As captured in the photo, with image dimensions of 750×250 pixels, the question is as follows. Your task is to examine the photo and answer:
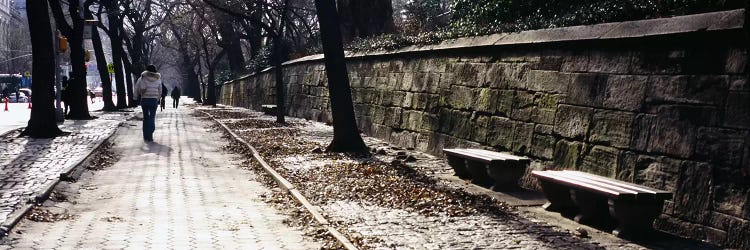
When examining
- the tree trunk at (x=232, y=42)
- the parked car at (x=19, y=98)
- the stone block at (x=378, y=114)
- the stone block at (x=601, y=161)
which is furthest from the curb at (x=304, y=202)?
the parked car at (x=19, y=98)

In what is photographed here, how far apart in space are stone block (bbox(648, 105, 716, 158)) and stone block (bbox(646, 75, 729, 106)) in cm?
7

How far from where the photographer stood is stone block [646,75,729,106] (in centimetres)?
644

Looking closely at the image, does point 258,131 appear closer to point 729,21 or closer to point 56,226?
point 56,226

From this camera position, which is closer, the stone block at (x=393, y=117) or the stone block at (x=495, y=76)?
the stone block at (x=495, y=76)

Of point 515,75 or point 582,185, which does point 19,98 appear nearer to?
point 515,75

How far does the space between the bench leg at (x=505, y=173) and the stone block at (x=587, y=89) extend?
947 mm

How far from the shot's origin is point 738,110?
A: 20.3ft

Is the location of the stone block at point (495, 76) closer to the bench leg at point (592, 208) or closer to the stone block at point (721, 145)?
the bench leg at point (592, 208)

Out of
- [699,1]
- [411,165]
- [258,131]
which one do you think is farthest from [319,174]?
[258,131]

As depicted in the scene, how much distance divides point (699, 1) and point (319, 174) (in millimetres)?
5394

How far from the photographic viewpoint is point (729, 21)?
637 centimetres

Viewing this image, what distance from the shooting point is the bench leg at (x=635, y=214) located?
6363 mm

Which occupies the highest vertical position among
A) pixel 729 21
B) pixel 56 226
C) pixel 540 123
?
pixel 729 21

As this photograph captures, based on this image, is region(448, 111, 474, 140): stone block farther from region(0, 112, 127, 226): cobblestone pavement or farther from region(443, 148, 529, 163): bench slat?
region(0, 112, 127, 226): cobblestone pavement
